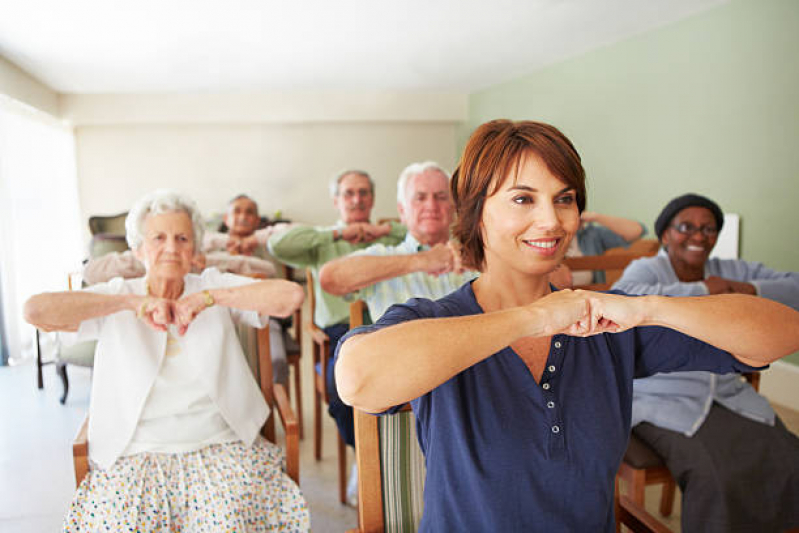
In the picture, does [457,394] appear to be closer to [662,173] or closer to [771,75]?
[771,75]

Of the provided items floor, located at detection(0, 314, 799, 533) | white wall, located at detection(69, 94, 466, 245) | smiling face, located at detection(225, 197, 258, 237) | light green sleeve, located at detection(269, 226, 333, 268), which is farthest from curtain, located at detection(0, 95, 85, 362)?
light green sleeve, located at detection(269, 226, 333, 268)

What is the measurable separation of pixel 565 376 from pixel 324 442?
2286 millimetres

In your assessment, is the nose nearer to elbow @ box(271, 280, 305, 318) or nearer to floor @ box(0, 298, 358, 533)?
elbow @ box(271, 280, 305, 318)

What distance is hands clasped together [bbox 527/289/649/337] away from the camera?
2.81 ft

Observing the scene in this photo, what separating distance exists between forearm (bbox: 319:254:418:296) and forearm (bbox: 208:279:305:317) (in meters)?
0.21

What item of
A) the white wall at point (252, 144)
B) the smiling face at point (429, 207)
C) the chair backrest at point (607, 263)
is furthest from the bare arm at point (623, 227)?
the white wall at point (252, 144)

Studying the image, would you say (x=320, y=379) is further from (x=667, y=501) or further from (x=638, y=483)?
(x=667, y=501)

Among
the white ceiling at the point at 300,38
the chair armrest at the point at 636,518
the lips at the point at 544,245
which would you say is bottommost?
the chair armrest at the point at 636,518

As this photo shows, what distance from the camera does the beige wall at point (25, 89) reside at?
16.3ft

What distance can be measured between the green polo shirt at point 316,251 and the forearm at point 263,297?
2.77ft

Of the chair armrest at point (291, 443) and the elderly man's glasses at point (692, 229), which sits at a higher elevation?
the elderly man's glasses at point (692, 229)

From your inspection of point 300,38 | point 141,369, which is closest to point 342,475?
point 141,369

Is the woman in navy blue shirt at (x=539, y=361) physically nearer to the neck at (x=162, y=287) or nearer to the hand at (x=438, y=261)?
the hand at (x=438, y=261)

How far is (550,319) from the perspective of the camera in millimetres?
855
